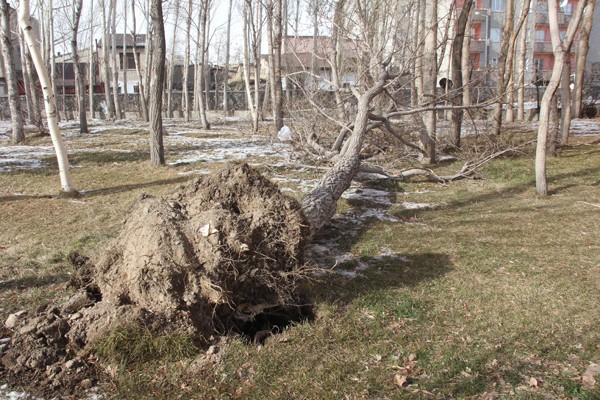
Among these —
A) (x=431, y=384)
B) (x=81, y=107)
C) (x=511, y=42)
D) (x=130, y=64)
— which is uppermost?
(x=130, y=64)

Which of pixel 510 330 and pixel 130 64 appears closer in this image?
pixel 510 330

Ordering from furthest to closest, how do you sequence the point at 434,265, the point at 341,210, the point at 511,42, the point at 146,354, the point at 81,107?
the point at 81,107
the point at 511,42
the point at 341,210
the point at 434,265
the point at 146,354

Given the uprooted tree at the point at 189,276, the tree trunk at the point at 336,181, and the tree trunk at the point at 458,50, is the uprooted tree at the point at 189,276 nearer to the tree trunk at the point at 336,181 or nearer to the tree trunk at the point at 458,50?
the tree trunk at the point at 336,181

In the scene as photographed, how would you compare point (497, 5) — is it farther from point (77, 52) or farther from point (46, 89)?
point (46, 89)

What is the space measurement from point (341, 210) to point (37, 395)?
17.0 feet

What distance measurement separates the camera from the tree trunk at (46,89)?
24.6 ft

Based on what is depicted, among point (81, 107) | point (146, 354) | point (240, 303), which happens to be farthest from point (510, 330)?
point (81, 107)

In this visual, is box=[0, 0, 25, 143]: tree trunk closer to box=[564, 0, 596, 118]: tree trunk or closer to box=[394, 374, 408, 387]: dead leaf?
box=[394, 374, 408, 387]: dead leaf

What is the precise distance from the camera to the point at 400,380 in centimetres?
332

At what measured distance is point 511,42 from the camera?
16.0 metres

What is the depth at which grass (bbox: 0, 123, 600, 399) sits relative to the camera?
3330 mm

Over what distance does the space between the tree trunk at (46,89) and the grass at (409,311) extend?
617mm

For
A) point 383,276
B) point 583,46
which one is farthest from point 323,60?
point 383,276

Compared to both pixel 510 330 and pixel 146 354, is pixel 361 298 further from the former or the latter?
pixel 146 354
